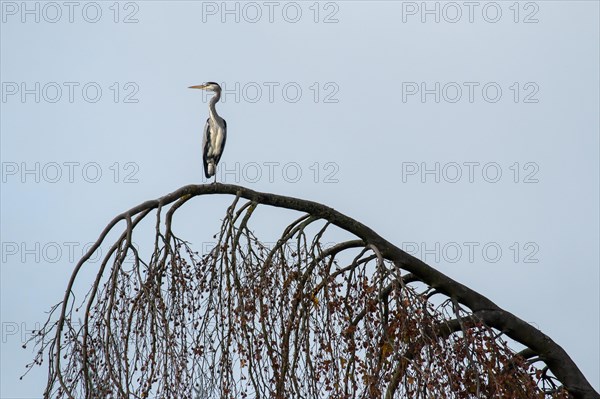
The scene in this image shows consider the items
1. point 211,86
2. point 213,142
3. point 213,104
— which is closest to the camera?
point 213,142

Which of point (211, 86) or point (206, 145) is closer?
point (206, 145)

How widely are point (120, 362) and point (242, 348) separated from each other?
2.40 ft

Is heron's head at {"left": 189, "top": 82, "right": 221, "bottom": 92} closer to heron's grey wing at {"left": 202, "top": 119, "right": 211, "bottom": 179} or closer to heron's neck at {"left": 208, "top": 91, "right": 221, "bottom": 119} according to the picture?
heron's neck at {"left": 208, "top": 91, "right": 221, "bottom": 119}

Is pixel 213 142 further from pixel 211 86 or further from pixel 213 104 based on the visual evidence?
pixel 211 86

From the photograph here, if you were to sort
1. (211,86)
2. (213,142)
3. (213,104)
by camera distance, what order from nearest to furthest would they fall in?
(213,142)
(213,104)
(211,86)

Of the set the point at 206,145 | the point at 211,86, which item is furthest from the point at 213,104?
the point at 206,145

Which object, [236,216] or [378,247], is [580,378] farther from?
[236,216]

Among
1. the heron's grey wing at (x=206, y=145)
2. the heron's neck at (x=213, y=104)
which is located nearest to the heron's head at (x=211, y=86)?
the heron's neck at (x=213, y=104)

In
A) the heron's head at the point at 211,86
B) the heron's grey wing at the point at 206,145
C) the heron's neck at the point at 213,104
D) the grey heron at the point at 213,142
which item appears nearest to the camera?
the grey heron at the point at 213,142

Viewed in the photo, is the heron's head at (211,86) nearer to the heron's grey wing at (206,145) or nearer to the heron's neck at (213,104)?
the heron's neck at (213,104)

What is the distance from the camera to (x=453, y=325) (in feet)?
29.8

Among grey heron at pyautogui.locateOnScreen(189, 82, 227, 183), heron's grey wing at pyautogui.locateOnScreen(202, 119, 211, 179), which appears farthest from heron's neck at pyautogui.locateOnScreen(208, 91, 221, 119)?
heron's grey wing at pyautogui.locateOnScreen(202, 119, 211, 179)

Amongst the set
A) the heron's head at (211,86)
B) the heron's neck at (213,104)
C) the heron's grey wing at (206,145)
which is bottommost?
the heron's grey wing at (206,145)

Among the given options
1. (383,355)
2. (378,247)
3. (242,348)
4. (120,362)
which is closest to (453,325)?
(378,247)
